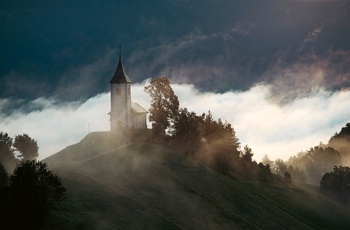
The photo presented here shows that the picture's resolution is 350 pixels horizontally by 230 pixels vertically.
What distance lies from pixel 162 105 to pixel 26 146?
36215mm

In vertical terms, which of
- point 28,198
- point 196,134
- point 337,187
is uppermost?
point 196,134

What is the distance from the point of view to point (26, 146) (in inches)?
5108

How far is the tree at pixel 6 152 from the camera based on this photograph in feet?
401

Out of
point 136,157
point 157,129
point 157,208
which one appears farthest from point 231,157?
point 157,208

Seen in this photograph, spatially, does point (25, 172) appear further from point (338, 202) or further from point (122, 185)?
point (338, 202)

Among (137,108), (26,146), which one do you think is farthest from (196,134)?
(26,146)

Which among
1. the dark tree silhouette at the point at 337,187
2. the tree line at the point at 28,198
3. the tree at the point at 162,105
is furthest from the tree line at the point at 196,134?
the tree line at the point at 28,198

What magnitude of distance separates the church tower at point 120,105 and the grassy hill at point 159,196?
10.9ft

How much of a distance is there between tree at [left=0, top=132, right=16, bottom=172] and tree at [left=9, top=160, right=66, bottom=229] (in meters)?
59.5

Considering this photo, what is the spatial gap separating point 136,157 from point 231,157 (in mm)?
26511

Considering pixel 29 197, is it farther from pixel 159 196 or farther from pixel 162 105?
pixel 162 105

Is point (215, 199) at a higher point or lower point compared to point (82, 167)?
lower

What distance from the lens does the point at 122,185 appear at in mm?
86312

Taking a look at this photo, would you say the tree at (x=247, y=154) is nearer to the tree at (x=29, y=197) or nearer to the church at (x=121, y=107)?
the church at (x=121, y=107)
